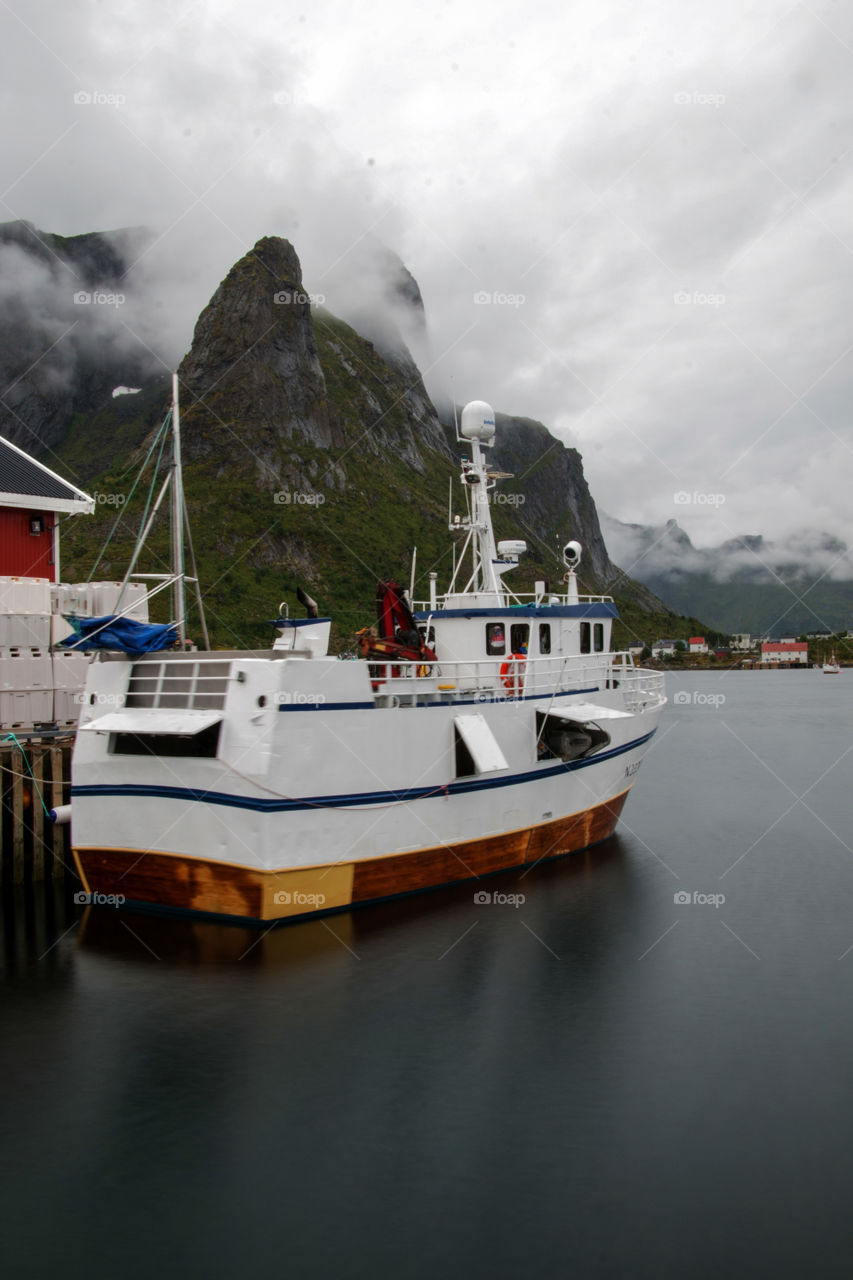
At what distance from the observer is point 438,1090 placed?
957 cm

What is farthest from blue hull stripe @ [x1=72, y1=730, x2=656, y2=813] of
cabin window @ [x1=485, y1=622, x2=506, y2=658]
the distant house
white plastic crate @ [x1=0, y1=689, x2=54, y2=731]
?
the distant house

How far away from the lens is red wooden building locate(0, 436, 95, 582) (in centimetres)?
2127

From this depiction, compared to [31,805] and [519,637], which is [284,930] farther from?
[519,637]

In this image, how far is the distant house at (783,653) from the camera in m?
156

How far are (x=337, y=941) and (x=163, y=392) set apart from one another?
11332cm

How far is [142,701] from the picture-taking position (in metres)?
13.7

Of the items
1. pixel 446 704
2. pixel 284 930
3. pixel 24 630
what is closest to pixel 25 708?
pixel 24 630

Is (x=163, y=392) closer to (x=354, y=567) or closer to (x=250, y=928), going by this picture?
(x=354, y=567)

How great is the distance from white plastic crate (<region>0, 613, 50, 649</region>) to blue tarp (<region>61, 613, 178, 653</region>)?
543cm

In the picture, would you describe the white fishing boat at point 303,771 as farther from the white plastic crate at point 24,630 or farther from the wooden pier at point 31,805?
the white plastic crate at point 24,630

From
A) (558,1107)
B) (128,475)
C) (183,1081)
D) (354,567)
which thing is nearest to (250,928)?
(183,1081)

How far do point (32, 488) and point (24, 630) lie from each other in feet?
17.5

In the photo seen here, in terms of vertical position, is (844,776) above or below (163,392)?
below

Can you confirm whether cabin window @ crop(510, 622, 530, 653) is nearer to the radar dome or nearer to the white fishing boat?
the white fishing boat
